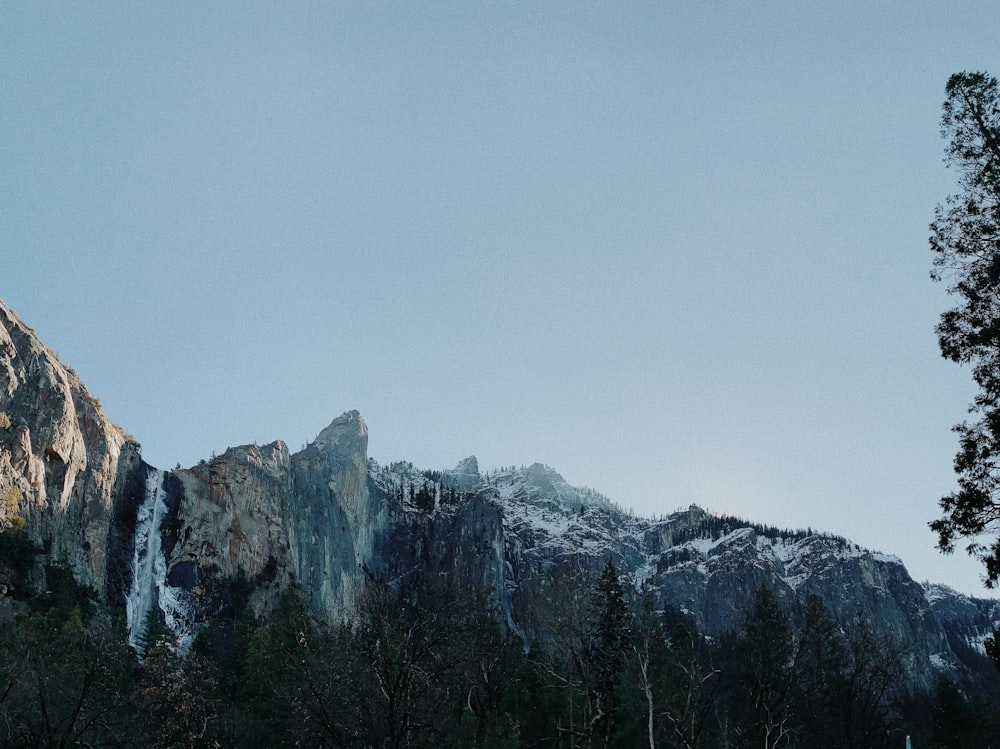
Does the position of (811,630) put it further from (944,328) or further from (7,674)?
(7,674)

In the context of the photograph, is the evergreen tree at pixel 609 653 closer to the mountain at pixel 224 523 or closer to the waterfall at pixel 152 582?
the mountain at pixel 224 523

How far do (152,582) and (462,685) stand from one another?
175 ft

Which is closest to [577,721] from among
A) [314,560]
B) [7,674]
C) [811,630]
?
[811,630]

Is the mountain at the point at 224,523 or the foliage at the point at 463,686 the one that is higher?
the mountain at the point at 224,523

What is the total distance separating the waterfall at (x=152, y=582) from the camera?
70.3 meters

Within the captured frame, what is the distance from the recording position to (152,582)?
75375 mm

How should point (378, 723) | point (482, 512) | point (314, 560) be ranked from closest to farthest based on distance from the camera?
point (378, 723) < point (314, 560) < point (482, 512)

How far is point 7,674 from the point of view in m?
28.3

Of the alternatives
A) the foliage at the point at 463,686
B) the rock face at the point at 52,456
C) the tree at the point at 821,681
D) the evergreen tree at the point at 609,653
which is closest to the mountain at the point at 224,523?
the rock face at the point at 52,456

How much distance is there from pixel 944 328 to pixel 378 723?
22.4 metres

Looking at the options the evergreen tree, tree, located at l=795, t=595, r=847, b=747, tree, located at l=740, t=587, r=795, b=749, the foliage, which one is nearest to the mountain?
tree, located at l=740, t=587, r=795, b=749

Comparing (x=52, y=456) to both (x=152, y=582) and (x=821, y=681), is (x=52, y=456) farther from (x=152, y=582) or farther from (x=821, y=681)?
(x=821, y=681)

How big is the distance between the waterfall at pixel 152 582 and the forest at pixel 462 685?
1788 cm

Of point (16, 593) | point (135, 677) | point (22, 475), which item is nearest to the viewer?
point (135, 677)
